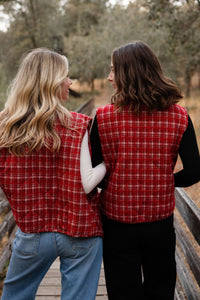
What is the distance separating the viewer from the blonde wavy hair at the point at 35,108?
1.66 m

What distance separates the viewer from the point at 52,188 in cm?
177

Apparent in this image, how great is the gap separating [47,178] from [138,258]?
733 mm

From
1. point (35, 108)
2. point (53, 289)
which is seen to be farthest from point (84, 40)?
point (35, 108)

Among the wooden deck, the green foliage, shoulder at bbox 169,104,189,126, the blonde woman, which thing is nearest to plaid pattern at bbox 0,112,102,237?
the blonde woman

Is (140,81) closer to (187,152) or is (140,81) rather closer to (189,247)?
(187,152)

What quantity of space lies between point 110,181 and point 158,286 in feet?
2.38

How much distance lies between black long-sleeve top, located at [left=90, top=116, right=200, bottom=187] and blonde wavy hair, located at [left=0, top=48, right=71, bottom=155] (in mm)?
267

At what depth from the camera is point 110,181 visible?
1.92 m

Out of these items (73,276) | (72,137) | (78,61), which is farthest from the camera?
(78,61)

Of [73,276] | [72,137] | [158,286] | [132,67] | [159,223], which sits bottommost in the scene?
[158,286]

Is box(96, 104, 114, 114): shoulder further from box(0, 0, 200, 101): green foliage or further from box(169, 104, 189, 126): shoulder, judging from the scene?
box(0, 0, 200, 101): green foliage

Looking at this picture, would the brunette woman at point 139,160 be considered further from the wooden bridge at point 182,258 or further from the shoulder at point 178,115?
the wooden bridge at point 182,258

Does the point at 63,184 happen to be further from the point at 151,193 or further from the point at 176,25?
the point at 176,25

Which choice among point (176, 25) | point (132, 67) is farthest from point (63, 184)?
point (176, 25)
